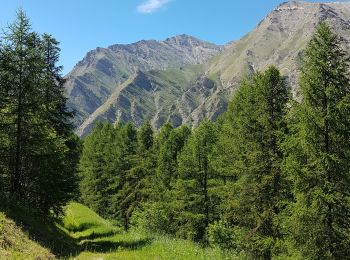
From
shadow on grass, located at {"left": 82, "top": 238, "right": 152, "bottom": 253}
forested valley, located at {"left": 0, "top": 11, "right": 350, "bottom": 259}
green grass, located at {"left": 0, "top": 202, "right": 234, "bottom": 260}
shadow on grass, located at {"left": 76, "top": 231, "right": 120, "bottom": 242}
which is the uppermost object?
forested valley, located at {"left": 0, "top": 11, "right": 350, "bottom": 259}

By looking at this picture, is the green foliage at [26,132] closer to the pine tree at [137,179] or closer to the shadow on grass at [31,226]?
the shadow on grass at [31,226]

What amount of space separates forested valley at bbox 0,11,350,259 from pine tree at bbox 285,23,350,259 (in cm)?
5

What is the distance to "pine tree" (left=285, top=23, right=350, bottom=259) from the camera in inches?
733

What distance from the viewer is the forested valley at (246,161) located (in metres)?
19.0

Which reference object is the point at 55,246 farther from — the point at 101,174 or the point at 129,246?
the point at 101,174

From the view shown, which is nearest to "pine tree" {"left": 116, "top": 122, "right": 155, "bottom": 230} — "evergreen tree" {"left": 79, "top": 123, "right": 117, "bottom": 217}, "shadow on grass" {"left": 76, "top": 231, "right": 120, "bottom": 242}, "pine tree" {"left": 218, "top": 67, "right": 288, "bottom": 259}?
"evergreen tree" {"left": 79, "top": 123, "right": 117, "bottom": 217}

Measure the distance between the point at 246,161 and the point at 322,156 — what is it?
954 cm

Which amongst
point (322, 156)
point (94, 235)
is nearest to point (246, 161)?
point (322, 156)

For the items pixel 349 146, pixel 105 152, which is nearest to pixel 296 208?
pixel 349 146

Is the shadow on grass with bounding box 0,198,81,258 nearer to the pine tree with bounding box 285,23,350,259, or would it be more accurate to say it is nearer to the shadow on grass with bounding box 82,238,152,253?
the shadow on grass with bounding box 82,238,152,253

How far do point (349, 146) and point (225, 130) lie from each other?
15855 mm

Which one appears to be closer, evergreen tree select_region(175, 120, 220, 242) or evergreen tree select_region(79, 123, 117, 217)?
evergreen tree select_region(175, 120, 220, 242)

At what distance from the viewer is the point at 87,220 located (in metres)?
36.6

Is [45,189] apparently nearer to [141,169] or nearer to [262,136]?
[262,136]
